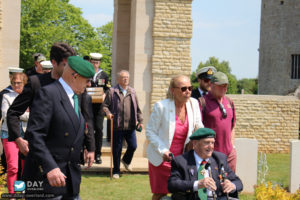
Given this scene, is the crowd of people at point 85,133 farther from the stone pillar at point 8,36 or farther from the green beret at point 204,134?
the stone pillar at point 8,36

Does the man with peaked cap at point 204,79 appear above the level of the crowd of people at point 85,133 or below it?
above

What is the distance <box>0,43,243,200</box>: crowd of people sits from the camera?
12.5ft

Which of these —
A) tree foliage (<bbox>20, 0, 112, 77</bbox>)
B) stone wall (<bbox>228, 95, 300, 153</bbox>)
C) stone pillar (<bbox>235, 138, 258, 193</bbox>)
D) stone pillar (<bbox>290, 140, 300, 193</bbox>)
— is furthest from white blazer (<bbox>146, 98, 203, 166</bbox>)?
tree foliage (<bbox>20, 0, 112, 77</bbox>)

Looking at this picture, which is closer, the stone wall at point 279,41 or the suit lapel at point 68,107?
the suit lapel at point 68,107

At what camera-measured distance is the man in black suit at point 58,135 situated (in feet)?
12.1

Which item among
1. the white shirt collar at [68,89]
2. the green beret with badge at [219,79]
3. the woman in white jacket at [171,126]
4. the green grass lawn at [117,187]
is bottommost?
the green grass lawn at [117,187]

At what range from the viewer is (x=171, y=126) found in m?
5.50

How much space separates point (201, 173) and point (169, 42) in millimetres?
8580

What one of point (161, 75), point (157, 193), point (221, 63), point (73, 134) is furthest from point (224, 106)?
point (221, 63)

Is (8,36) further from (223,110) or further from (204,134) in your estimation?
(204,134)

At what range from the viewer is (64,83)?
398 cm

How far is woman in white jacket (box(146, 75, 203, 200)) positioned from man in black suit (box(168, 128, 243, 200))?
68 cm

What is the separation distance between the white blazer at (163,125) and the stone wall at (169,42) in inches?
278

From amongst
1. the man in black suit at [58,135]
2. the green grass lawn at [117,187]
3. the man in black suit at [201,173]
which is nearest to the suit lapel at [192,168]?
the man in black suit at [201,173]
